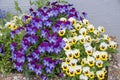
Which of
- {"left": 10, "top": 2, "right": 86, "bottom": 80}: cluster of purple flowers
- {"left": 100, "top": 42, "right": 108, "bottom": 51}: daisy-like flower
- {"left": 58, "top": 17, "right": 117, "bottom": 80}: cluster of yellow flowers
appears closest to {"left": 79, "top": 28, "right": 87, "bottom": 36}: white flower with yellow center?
{"left": 58, "top": 17, "right": 117, "bottom": 80}: cluster of yellow flowers

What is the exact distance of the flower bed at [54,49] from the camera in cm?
378

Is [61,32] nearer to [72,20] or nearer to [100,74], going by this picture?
[72,20]

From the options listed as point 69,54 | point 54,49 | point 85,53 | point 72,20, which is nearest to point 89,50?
point 85,53

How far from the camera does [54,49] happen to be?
12.5ft

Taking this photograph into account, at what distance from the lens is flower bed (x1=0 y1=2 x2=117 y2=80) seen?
3777 mm

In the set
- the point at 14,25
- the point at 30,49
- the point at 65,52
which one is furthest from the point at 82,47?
the point at 14,25

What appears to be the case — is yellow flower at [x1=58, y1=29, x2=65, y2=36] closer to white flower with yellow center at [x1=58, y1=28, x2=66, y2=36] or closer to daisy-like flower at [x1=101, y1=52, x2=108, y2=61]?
white flower with yellow center at [x1=58, y1=28, x2=66, y2=36]

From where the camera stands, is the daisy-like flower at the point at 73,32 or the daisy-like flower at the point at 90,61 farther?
the daisy-like flower at the point at 73,32

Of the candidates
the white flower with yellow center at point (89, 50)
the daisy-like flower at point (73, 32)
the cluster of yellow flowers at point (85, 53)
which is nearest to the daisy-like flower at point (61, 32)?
the cluster of yellow flowers at point (85, 53)

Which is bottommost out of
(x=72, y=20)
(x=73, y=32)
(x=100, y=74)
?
(x=100, y=74)

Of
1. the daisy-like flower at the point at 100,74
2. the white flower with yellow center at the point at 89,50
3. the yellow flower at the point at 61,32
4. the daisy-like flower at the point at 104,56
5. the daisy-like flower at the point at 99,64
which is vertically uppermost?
the yellow flower at the point at 61,32

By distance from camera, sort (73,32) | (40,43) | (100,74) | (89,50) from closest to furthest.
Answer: (100,74), (89,50), (40,43), (73,32)

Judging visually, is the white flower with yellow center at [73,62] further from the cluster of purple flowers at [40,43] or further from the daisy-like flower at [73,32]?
the daisy-like flower at [73,32]

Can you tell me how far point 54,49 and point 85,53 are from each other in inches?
11.7
